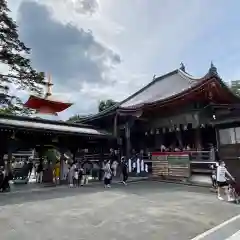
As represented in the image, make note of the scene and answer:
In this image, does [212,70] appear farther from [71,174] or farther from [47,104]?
[47,104]

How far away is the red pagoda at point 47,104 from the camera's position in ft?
76.9

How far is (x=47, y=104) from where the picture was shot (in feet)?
80.1

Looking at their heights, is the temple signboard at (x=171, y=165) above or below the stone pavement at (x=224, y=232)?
above

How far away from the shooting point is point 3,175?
14102 mm

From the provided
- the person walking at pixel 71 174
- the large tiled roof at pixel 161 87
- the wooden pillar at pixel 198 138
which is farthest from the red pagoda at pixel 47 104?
the wooden pillar at pixel 198 138

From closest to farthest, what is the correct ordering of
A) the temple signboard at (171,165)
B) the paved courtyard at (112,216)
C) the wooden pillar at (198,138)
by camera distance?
the paved courtyard at (112,216)
the temple signboard at (171,165)
the wooden pillar at (198,138)

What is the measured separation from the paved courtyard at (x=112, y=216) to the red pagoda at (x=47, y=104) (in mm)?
12223

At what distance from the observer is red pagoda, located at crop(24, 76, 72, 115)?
23444 millimetres

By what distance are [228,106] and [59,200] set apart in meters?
11.1

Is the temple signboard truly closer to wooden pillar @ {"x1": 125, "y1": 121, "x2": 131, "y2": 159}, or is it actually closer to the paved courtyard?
wooden pillar @ {"x1": 125, "y1": 121, "x2": 131, "y2": 159}

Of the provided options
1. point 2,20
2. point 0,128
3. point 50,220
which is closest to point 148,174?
point 0,128

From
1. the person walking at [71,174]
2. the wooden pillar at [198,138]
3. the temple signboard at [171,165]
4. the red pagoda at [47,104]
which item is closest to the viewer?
the person walking at [71,174]

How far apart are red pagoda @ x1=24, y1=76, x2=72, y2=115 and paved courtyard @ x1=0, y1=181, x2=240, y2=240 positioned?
12223 millimetres

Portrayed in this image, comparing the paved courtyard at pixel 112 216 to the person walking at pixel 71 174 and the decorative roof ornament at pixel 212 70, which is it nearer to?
the person walking at pixel 71 174
